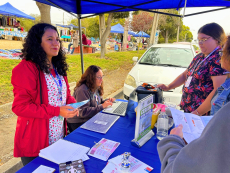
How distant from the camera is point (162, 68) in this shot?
4285 mm

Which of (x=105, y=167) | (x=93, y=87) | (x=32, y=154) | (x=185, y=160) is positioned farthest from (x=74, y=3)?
(x=185, y=160)

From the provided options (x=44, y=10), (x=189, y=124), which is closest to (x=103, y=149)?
(x=189, y=124)

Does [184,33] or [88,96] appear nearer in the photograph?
[88,96]

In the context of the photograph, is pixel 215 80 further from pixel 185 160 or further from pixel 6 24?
pixel 6 24

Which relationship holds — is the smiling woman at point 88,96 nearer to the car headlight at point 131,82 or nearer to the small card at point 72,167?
the small card at point 72,167

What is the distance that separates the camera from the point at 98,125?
5.88 feet

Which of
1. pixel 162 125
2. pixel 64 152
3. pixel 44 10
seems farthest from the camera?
pixel 44 10

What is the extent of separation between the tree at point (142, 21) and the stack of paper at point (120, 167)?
21.3m

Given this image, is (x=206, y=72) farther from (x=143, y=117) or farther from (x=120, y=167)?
(x=120, y=167)

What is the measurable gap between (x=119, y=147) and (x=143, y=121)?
0.31 m

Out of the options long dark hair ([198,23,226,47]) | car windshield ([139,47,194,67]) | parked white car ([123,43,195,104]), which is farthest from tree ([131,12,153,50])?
long dark hair ([198,23,226,47])

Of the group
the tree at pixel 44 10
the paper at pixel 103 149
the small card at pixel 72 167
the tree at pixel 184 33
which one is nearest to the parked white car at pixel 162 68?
the paper at pixel 103 149

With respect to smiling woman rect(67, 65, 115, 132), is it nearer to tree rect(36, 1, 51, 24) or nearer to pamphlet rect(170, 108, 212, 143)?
pamphlet rect(170, 108, 212, 143)

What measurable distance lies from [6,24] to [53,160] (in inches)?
775
